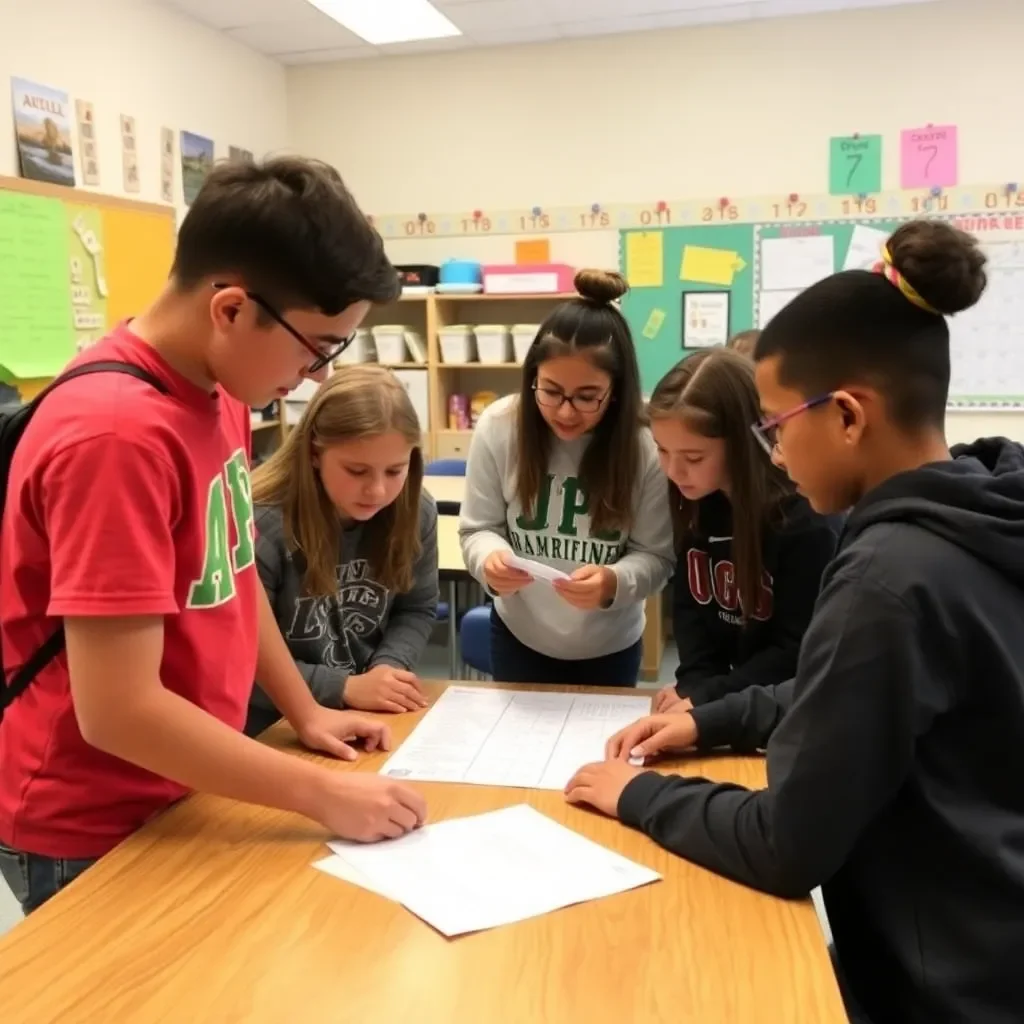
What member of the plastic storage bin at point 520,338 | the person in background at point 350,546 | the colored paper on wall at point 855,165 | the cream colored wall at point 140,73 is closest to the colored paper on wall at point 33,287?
the cream colored wall at point 140,73

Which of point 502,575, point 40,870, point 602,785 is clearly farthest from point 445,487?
point 40,870

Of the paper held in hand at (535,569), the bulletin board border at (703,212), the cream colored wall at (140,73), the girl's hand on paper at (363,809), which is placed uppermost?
the cream colored wall at (140,73)

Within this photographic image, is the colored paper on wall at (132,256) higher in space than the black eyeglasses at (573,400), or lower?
higher

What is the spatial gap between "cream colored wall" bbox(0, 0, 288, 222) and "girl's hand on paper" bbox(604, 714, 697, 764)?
10.5 ft

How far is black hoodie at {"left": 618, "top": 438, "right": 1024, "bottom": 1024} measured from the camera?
91 centimetres

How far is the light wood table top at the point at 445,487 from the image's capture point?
3.74m

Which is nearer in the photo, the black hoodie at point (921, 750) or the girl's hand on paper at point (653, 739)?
the black hoodie at point (921, 750)

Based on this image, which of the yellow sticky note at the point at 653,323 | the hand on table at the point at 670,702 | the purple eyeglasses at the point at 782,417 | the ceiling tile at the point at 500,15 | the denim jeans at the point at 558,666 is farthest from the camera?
the yellow sticky note at the point at 653,323

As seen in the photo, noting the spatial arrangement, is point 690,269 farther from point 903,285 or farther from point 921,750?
point 921,750

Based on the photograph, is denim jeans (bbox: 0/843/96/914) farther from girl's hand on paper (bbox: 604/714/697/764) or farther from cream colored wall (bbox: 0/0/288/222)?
cream colored wall (bbox: 0/0/288/222)

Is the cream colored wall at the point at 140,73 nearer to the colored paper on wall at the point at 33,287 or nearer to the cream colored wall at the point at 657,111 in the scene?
the colored paper on wall at the point at 33,287

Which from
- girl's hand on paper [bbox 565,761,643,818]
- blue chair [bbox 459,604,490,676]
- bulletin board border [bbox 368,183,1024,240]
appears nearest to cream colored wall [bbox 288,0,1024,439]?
bulletin board border [bbox 368,183,1024,240]

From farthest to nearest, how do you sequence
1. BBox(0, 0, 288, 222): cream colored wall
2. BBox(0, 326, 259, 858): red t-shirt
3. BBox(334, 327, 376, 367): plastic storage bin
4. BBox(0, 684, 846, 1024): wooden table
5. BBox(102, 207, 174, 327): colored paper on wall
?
BBox(334, 327, 376, 367): plastic storage bin → BBox(102, 207, 174, 327): colored paper on wall → BBox(0, 0, 288, 222): cream colored wall → BBox(0, 326, 259, 858): red t-shirt → BBox(0, 684, 846, 1024): wooden table

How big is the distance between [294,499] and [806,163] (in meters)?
3.87
